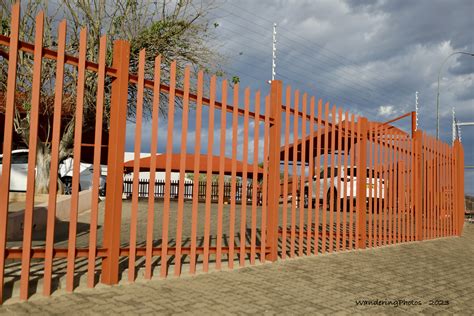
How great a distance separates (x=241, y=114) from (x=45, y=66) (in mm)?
9393

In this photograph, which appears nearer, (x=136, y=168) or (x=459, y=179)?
(x=136, y=168)

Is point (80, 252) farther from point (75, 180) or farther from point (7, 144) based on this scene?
point (7, 144)

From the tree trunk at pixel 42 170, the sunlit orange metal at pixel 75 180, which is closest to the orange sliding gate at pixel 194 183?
the sunlit orange metal at pixel 75 180

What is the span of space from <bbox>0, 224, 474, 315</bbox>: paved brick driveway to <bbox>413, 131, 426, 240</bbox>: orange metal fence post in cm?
295

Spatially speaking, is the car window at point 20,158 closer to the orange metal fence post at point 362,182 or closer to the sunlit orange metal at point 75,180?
the orange metal fence post at point 362,182

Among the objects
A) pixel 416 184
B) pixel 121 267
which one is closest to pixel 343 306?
pixel 121 267

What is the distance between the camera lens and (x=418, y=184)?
942 cm

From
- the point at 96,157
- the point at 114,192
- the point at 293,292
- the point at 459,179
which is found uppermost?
the point at 459,179

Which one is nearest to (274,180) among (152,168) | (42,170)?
(152,168)

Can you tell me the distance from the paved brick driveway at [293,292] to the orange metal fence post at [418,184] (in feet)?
9.67

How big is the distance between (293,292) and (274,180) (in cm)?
175

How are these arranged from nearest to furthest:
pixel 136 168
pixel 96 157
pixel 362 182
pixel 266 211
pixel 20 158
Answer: pixel 96 157 → pixel 136 168 → pixel 266 211 → pixel 362 182 → pixel 20 158

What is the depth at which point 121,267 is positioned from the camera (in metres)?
4.94

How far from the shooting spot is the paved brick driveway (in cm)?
361
